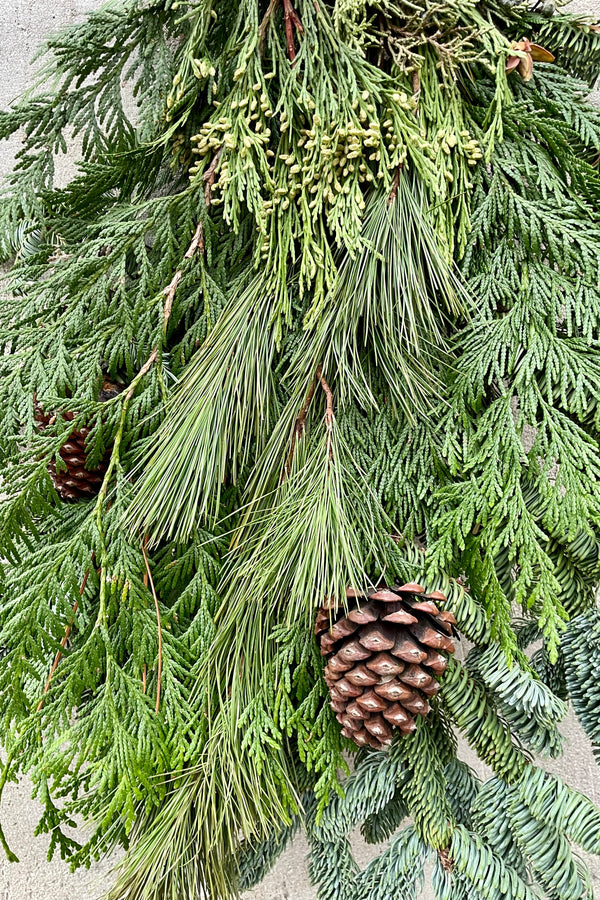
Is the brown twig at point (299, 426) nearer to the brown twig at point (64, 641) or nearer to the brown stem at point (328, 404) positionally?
the brown stem at point (328, 404)

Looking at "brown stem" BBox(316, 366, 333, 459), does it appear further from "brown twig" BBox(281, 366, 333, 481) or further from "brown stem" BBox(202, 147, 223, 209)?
"brown stem" BBox(202, 147, 223, 209)

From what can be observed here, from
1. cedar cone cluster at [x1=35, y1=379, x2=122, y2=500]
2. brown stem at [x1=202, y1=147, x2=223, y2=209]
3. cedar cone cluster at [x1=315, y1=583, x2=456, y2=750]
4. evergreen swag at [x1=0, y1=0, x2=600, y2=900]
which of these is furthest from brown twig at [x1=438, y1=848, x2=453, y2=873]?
brown stem at [x1=202, y1=147, x2=223, y2=209]

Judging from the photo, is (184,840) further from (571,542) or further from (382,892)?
(571,542)

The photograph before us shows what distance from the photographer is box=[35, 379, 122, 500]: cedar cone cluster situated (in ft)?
1.66

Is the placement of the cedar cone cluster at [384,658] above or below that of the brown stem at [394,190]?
below

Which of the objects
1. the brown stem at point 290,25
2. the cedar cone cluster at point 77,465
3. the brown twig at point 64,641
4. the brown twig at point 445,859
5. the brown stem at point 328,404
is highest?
the brown stem at point 290,25

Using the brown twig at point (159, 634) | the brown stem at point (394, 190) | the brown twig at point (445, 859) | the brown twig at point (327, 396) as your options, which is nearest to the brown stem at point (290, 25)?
the brown stem at point (394, 190)

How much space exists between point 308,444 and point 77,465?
18 centimetres

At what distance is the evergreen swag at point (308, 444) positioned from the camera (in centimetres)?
45

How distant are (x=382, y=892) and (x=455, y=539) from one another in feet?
0.88

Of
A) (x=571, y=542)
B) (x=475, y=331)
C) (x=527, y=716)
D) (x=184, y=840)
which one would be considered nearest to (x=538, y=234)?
(x=475, y=331)

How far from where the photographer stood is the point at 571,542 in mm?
471

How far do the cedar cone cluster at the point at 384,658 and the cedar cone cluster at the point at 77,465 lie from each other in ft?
0.69

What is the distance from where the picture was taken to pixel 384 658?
1.39 ft
